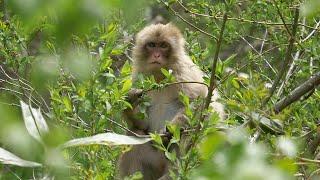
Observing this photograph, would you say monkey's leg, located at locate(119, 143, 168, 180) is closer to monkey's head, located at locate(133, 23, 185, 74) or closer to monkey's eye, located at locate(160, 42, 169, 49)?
monkey's head, located at locate(133, 23, 185, 74)

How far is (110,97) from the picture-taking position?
137 inches

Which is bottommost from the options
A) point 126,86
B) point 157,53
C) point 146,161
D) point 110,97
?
point 110,97

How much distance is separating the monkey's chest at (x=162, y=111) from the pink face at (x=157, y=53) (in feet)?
1.29

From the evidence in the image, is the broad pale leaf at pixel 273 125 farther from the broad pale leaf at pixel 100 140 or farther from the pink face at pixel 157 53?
the pink face at pixel 157 53

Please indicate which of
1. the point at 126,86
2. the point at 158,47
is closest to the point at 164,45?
the point at 158,47

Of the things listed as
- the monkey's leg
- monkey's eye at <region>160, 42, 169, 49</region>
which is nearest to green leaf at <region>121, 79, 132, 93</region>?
the monkey's leg

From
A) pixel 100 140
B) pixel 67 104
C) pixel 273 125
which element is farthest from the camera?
pixel 67 104

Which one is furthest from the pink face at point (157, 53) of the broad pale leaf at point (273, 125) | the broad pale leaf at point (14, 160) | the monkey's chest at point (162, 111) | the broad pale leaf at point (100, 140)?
the broad pale leaf at point (14, 160)

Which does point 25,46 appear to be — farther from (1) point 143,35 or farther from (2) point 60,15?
(2) point 60,15

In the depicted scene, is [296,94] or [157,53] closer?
[296,94]

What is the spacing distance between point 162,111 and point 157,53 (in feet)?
2.12

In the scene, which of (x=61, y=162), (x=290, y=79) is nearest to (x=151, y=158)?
(x=290, y=79)

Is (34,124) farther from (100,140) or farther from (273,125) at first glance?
(273,125)

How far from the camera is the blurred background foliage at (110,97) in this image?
0.94 meters
